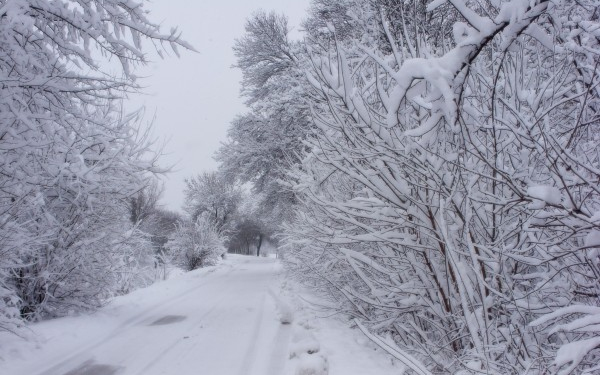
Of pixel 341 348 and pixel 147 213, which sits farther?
pixel 147 213

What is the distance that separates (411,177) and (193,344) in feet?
14.3

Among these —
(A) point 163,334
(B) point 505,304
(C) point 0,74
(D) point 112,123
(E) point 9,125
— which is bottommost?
(A) point 163,334

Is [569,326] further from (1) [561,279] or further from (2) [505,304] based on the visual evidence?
(2) [505,304]

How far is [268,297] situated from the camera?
32.3ft

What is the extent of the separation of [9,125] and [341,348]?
417cm

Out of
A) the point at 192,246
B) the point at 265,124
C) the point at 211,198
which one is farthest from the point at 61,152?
the point at 211,198

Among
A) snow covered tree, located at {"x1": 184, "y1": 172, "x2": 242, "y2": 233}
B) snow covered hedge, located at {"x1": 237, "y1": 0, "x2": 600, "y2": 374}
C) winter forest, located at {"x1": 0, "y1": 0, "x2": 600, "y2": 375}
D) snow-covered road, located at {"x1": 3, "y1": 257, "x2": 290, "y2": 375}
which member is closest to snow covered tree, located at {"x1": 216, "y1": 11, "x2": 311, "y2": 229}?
winter forest, located at {"x1": 0, "y1": 0, "x2": 600, "y2": 375}

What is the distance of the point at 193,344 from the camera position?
5582mm

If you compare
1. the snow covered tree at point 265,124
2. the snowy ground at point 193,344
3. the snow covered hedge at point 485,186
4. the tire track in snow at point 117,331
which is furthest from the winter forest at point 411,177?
the snow covered tree at point 265,124

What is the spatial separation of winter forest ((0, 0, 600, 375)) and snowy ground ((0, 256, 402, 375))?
50cm

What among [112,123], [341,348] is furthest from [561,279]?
[112,123]

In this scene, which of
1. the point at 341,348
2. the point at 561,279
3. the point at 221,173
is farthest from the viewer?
the point at 221,173

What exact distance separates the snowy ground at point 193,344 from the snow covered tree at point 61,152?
2.01 feet

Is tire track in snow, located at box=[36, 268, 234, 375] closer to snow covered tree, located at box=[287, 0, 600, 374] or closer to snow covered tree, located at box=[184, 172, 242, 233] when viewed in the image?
snow covered tree, located at box=[287, 0, 600, 374]
